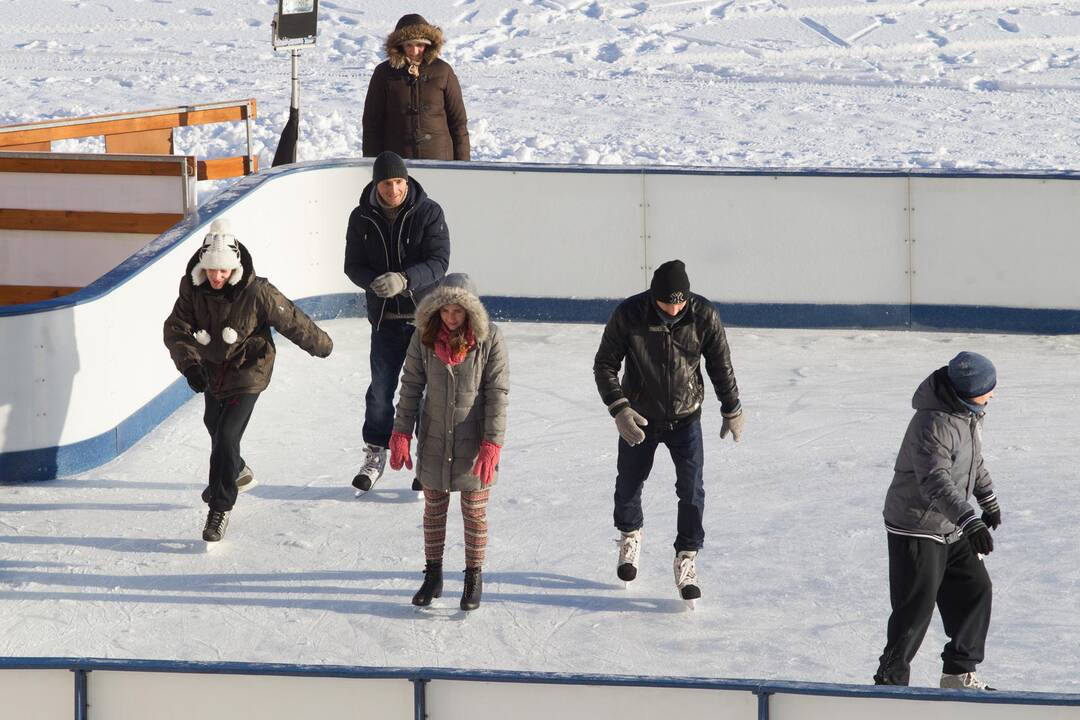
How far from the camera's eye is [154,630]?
6.34 meters

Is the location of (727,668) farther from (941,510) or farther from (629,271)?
(629,271)

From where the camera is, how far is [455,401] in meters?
6.14

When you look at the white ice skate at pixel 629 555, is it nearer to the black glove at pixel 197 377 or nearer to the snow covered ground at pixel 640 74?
the black glove at pixel 197 377

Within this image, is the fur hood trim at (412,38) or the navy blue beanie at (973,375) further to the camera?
the fur hood trim at (412,38)

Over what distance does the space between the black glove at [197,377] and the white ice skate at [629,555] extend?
1.92 m

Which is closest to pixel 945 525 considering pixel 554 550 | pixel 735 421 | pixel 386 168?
pixel 735 421

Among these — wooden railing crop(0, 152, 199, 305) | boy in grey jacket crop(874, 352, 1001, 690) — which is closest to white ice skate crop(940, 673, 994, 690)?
boy in grey jacket crop(874, 352, 1001, 690)

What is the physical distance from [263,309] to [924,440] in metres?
3.02

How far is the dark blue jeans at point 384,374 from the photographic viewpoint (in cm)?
773

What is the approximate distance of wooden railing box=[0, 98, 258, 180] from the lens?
41.5 feet

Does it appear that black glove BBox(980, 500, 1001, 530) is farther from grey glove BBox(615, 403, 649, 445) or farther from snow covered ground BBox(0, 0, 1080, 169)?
→ snow covered ground BBox(0, 0, 1080, 169)

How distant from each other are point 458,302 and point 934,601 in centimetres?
194

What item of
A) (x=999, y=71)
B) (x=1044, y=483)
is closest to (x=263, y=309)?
(x=1044, y=483)

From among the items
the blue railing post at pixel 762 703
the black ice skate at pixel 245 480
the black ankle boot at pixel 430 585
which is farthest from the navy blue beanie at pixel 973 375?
the black ice skate at pixel 245 480
